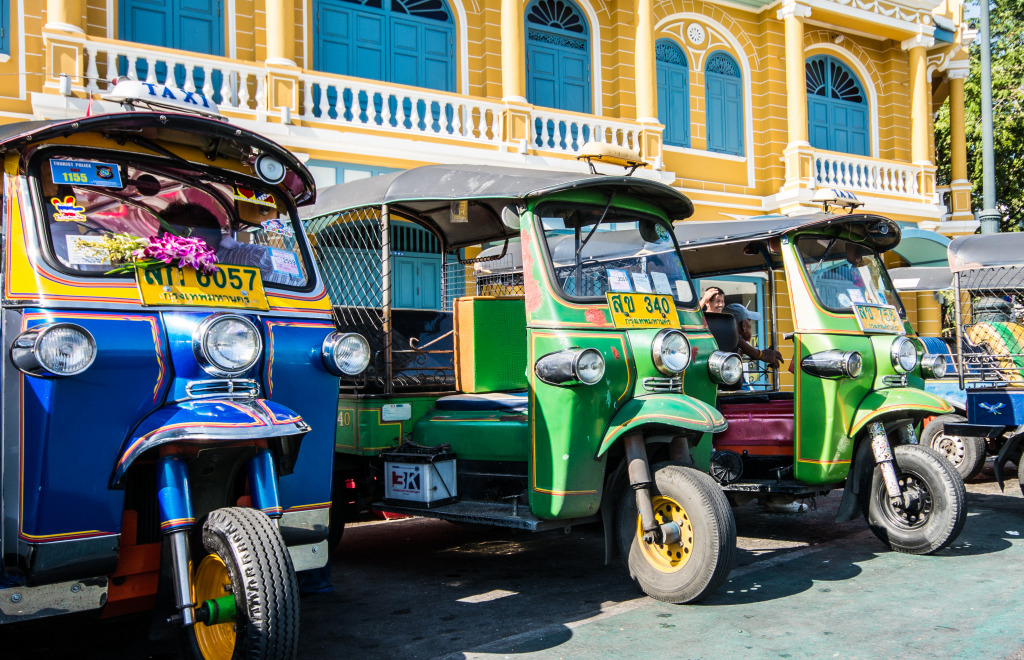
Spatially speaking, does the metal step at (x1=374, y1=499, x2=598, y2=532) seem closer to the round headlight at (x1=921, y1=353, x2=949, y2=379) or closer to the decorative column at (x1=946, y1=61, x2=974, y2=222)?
the round headlight at (x1=921, y1=353, x2=949, y2=379)

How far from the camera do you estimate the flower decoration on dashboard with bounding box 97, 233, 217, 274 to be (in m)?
3.76

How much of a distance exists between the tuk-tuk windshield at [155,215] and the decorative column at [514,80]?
873cm

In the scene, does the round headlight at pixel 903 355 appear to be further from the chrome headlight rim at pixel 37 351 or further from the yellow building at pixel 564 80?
the yellow building at pixel 564 80

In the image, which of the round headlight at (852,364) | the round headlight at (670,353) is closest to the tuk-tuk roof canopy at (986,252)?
the round headlight at (852,364)

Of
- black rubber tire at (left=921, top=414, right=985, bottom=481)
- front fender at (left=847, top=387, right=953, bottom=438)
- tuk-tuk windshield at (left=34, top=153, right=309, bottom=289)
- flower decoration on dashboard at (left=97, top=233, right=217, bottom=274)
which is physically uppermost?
tuk-tuk windshield at (left=34, top=153, right=309, bottom=289)

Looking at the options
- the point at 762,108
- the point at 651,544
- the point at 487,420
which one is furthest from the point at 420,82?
the point at 651,544

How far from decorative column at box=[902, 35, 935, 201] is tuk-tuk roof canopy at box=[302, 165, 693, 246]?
1349 cm

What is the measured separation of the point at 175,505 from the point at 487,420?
2437 millimetres

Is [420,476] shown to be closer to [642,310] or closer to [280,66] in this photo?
[642,310]

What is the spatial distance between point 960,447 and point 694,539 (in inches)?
230

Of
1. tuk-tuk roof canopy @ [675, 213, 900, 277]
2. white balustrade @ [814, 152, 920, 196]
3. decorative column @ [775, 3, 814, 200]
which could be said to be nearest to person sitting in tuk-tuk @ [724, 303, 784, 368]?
tuk-tuk roof canopy @ [675, 213, 900, 277]

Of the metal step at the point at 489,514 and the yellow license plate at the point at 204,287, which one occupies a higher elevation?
the yellow license plate at the point at 204,287

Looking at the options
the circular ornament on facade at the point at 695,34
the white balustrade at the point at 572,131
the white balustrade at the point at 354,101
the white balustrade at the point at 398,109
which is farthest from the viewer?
the circular ornament on facade at the point at 695,34

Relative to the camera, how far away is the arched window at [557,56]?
14.5 m
